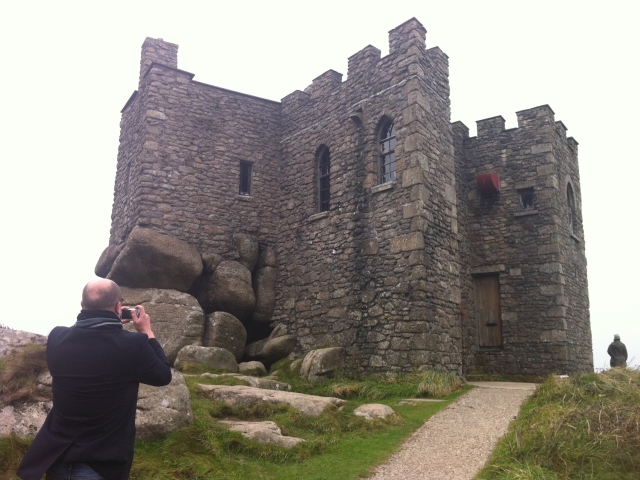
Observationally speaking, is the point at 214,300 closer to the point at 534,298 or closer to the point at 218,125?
the point at 218,125

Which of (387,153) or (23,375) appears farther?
(387,153)

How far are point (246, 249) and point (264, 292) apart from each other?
3.93 ft

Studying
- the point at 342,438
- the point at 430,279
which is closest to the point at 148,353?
the point at 342,438

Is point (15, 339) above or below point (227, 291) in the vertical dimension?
below

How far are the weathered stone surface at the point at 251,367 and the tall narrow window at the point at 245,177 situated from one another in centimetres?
477

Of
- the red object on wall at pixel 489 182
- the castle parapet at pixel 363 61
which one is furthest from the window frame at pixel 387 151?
the red object on wall at pixel 489 182

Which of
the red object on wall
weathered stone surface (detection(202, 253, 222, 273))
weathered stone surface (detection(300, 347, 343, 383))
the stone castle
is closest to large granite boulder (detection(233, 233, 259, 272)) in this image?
the stone castle

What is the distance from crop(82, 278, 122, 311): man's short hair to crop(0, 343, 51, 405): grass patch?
3051mm

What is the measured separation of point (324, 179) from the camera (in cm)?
1459

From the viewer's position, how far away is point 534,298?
1469cm

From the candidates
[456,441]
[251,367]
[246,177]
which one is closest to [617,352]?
[251,367]

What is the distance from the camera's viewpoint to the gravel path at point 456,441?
6.24 m

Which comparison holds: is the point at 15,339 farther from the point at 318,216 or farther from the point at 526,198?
the point at 526,198

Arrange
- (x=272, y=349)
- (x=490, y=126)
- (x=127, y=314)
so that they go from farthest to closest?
(x=490, y=126), (x=272, y=349), (x=127, y=314)
